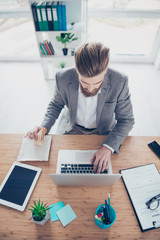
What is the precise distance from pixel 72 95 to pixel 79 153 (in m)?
0.44

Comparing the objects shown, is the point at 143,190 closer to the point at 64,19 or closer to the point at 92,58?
the point at 92,58

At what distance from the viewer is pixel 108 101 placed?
1.20m

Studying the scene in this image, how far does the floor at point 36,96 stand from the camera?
244 cm

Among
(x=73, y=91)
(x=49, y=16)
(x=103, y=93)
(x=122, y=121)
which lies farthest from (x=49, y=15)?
(x=122, y=121)

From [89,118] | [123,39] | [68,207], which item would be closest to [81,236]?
[68,207]

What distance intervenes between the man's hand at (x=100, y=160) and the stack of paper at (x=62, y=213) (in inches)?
10.4

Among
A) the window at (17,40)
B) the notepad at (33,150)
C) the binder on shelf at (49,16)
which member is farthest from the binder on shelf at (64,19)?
the notepad at (33,150)

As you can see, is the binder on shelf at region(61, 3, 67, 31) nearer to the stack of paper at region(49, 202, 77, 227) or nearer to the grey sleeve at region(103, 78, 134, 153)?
the grey sleeve at region(103, 78, 134, 153)

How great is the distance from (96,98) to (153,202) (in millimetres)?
761

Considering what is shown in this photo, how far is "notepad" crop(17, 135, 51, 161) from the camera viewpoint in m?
1.07

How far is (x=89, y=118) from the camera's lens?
1360mm

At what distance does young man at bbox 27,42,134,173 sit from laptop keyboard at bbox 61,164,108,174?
1.6 inches

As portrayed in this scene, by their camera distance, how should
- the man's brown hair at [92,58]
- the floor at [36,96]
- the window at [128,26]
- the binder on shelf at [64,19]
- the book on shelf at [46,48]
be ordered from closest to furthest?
the man's brown hair at [92,58] → the binder on shelf at [64,19] → the floor at [36,96] → the book on shelf at [46,48] → the window at [128,26]

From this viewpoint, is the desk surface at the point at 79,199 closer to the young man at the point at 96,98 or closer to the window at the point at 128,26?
the young man at the point at 96,98
